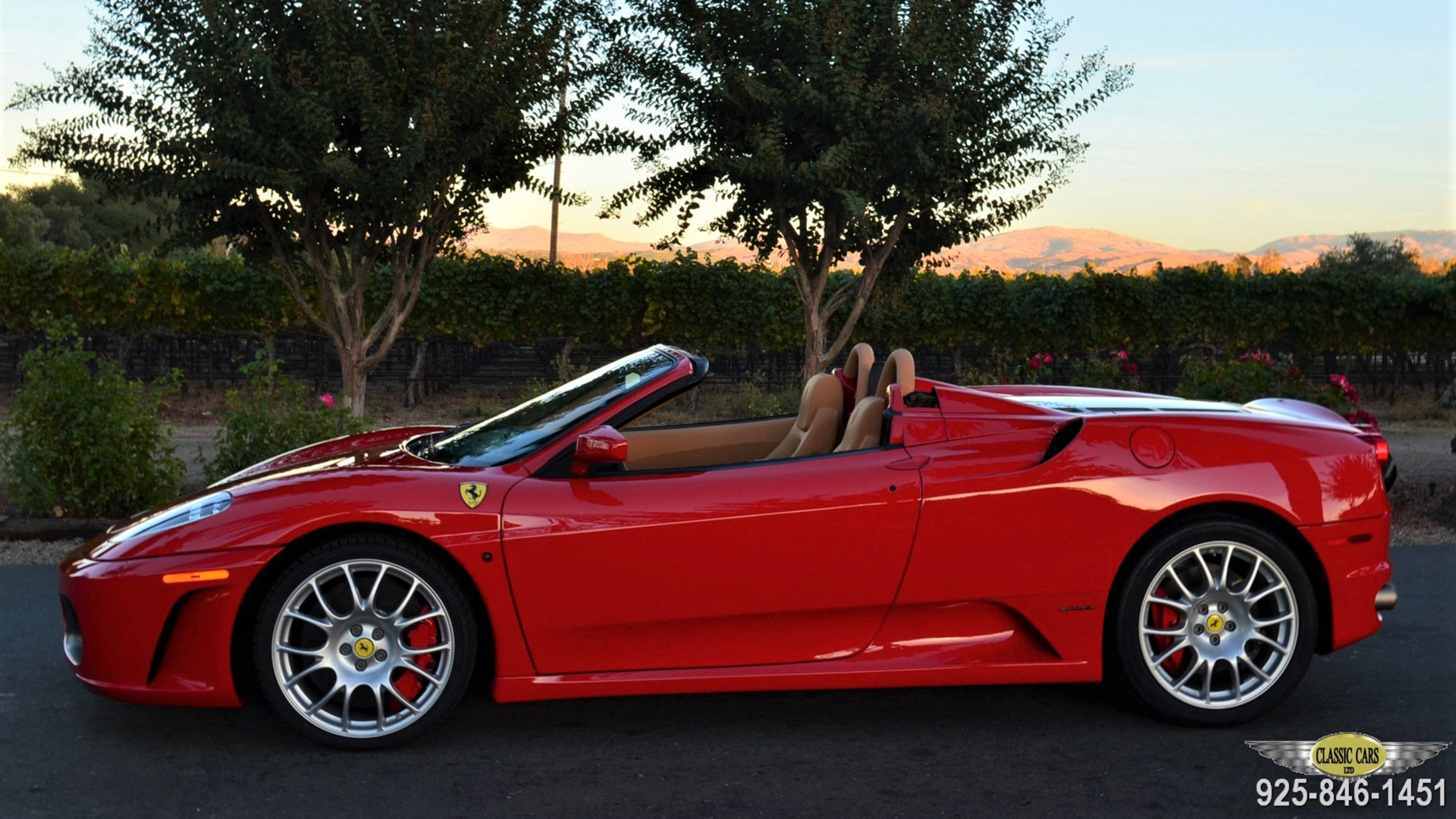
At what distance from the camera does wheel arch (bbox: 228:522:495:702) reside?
14.2ft

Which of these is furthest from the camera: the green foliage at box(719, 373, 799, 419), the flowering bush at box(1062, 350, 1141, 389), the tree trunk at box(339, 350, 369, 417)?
the flowering bush at box(1062, 350, 1141, 389)

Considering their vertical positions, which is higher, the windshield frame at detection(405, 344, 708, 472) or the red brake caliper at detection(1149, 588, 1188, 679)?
the windshield frame at detection(405, 344, 708, 472)

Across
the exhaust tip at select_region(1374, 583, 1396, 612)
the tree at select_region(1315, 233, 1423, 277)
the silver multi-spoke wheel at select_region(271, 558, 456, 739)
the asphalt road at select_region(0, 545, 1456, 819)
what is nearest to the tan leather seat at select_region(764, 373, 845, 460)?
the asphalt road at select_region(0, 545, 1456, 819)

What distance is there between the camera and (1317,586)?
4.75 metres

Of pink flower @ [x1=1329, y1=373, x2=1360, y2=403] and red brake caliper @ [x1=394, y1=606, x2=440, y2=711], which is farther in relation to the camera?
pink flower @ [x1=1329, y1=373, x2=1360, y2=403]

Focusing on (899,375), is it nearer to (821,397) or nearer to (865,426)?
(865,426)

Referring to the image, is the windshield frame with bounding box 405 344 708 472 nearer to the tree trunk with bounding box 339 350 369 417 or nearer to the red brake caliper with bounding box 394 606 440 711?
the red brake caliper with bounding box 394 606 440 711

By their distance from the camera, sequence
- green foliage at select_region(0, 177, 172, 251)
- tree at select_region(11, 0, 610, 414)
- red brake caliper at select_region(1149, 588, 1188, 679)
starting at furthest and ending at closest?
1. green foliage at select_region(0, 177, 172, 251)
2. tree at select_region(11, 0, 610, 414)
3. red brake caliper at select_region(1149, 588, 1188, 679)

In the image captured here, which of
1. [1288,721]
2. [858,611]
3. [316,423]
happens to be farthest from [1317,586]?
[316,423]

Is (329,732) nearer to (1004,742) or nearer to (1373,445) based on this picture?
(1004,742)

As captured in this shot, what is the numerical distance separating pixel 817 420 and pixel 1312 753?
2099mm

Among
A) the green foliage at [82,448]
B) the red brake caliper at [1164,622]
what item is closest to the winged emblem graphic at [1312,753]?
the red brake caliper at [1164,622]

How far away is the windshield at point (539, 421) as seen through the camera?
15.4 ft

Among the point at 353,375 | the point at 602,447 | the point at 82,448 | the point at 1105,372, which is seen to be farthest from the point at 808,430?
the point at 1105,372
